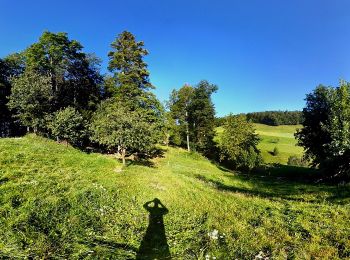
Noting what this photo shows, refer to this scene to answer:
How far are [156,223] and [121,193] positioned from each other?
3.83 m

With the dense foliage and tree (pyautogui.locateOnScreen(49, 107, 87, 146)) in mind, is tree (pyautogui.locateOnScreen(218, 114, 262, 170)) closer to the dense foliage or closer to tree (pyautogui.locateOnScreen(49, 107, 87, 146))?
the dense foliage

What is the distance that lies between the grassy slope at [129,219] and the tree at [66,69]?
34493 millimetres

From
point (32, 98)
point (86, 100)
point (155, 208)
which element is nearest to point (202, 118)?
point (86, 100)

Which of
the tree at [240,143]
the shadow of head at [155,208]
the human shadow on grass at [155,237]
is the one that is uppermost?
the tree at [240,143]

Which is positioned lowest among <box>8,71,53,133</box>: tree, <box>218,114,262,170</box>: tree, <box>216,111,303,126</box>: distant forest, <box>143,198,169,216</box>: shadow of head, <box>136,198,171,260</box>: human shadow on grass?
<box>136,198,171,260</box>: human shadow on grass

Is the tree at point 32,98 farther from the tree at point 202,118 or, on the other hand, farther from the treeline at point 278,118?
the treeline at point 278,118

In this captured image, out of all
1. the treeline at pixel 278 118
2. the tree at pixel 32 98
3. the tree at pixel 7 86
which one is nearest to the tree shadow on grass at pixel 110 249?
the tree at pixel 32 98

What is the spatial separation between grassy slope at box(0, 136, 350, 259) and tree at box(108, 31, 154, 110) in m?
32.5

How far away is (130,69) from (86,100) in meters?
11.5

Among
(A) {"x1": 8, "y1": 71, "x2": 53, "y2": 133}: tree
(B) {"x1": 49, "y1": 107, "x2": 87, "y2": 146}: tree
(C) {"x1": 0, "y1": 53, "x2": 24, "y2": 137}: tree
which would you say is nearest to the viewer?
(B) {"x1": 49, "y1": 107, "x2": 87, "y2": 146}: tree

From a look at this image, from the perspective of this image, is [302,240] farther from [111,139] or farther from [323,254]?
[111,139]

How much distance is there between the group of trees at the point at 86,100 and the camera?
43750 mm

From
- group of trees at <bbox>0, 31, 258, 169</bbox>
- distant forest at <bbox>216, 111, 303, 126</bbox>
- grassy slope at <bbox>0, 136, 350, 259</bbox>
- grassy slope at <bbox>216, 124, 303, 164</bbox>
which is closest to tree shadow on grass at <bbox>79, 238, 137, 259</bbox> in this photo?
grassy slope at <bbox>0, 136, 350, 259</bbox>

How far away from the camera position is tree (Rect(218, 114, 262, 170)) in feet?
159
